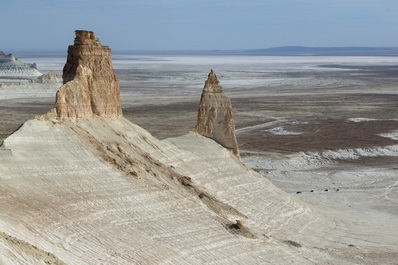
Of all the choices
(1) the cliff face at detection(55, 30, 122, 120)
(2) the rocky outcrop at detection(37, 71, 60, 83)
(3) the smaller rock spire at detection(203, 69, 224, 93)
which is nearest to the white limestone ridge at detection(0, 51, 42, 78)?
(2) the rocky outcrop at detection(37, 71, 60, 83)

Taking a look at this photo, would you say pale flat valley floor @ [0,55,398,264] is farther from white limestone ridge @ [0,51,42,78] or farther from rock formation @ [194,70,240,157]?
white limestone ridge @ [0,51,42,78]

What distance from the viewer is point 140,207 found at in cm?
2352

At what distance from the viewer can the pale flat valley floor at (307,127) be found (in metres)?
39.3

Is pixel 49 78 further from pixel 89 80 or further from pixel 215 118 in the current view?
pixel 89 80

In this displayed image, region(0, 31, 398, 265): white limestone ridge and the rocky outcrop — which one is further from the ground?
region(0, 31, 398, 265): white limestone ridge

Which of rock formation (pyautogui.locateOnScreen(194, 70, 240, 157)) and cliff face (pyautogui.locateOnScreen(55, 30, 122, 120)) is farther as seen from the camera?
rock formation (pyautogui.locateOnScreen(194, 70, 240, 157))

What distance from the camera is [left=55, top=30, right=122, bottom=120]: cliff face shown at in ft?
87.1

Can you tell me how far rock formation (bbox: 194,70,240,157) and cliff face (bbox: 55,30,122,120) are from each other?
5.29 m

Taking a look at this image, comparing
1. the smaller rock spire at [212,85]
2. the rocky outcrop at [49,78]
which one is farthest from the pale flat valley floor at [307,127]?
the rocky outcrop at [49,78]

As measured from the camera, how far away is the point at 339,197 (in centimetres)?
Answer: 3625

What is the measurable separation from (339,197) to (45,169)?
17.9 m

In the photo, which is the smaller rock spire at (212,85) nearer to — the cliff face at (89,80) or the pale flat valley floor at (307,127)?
the cliff face at (89,80)

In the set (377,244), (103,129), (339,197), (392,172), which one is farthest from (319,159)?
(103,129)

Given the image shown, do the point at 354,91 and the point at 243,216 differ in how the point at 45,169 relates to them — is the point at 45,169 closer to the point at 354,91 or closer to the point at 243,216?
the point at 243,216
